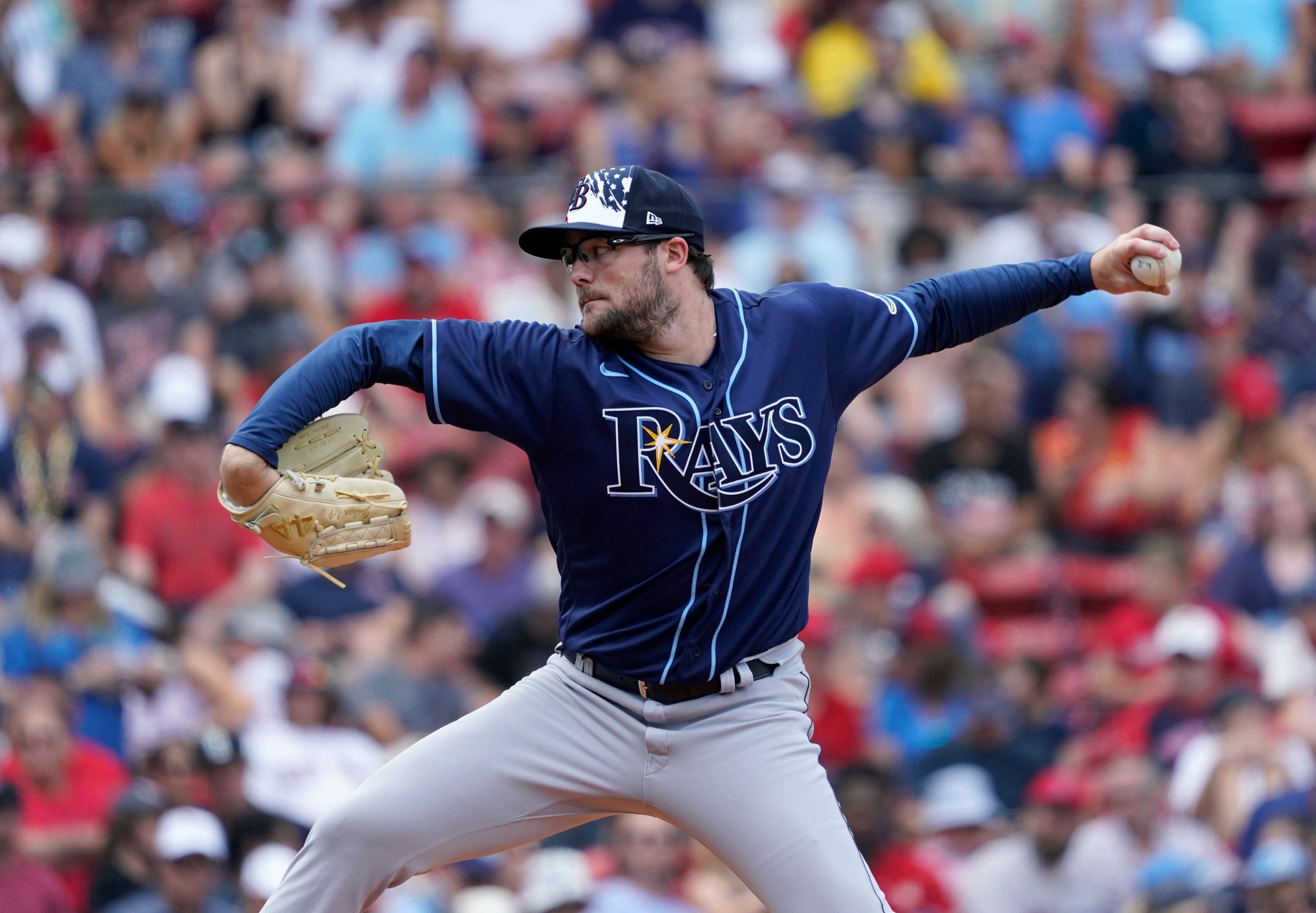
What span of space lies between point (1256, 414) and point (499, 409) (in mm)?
6125

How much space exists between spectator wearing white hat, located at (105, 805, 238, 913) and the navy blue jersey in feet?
9.67

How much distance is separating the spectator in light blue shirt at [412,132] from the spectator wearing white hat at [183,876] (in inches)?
173

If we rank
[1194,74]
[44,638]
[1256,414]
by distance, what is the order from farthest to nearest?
[1194,74], [1256,414], [44,638]

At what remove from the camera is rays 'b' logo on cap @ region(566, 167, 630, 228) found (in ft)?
13.6

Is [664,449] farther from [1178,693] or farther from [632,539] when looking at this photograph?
[1178,693]

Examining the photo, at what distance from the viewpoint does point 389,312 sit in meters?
8.78

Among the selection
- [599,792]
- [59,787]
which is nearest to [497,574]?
[59,787]

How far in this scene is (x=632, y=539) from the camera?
416 cm

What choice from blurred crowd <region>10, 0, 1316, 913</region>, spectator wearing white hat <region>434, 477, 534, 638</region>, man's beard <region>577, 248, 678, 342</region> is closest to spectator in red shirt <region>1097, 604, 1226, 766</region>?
blurred crowd <region>10, 0, 1316, 913</region>

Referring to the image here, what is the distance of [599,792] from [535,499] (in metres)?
4.46

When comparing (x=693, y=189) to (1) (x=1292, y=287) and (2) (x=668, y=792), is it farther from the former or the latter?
(2) (x=668, y=792)

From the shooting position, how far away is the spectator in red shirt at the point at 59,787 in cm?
691

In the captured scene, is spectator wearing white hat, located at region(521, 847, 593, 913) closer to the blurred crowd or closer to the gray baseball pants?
the blurred crowd

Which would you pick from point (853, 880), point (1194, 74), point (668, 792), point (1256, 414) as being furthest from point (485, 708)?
point (1194, 74)
